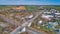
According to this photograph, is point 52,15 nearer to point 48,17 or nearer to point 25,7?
point 48,17

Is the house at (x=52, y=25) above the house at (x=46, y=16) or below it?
below

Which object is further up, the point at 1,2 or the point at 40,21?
the point at 1,2

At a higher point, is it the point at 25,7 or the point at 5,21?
the point at 25,7

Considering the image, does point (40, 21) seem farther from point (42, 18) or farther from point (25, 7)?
point (25, 7)

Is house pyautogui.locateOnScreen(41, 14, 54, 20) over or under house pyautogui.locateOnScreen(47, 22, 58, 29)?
over

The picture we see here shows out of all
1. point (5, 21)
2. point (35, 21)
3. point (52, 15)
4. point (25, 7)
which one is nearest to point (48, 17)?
point (52, 15)

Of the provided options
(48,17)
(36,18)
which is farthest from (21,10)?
(48,17)

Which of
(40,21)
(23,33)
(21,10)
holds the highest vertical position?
(21,10)

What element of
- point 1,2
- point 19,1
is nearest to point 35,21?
point 19,1
